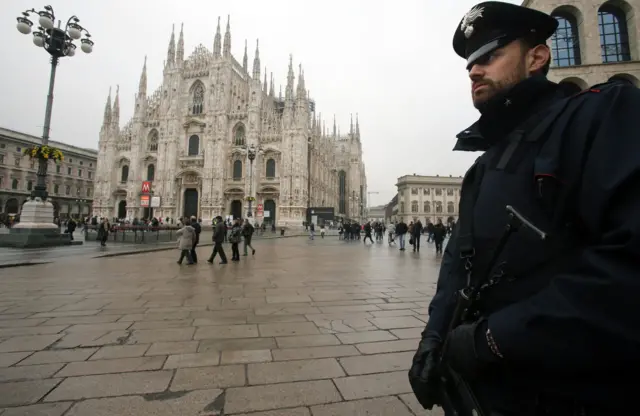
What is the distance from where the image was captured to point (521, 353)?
71 cm

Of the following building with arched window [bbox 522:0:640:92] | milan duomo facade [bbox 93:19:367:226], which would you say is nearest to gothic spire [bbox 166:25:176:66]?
milan duomo facade [bbox 93:19:367:226]

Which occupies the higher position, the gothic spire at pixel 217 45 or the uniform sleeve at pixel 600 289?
the gothic spire at pixel 217 45

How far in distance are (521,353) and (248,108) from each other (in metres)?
35.2

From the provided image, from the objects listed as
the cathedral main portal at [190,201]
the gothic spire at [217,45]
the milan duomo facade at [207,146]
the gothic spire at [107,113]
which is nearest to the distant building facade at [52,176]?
the gothic spire at [107,113]

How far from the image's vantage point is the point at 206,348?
2.84 meters

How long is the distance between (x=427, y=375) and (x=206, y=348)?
93.2 inches

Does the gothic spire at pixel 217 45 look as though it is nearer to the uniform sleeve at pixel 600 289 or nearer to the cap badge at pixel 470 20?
the cap badge at pixel 470 20

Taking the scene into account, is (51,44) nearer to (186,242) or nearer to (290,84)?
(186,242)

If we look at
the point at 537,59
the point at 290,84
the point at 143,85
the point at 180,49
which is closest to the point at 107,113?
the point at 143,85

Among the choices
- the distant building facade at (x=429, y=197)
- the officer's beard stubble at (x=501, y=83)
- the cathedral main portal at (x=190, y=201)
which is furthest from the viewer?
the distant building facade at (x=429, y=197)

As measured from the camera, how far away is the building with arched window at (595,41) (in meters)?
15.4

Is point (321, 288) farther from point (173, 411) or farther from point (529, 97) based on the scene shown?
point (529, 97)

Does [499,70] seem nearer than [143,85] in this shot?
Yes

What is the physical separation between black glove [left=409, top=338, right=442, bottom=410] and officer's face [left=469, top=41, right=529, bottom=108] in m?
0.90
